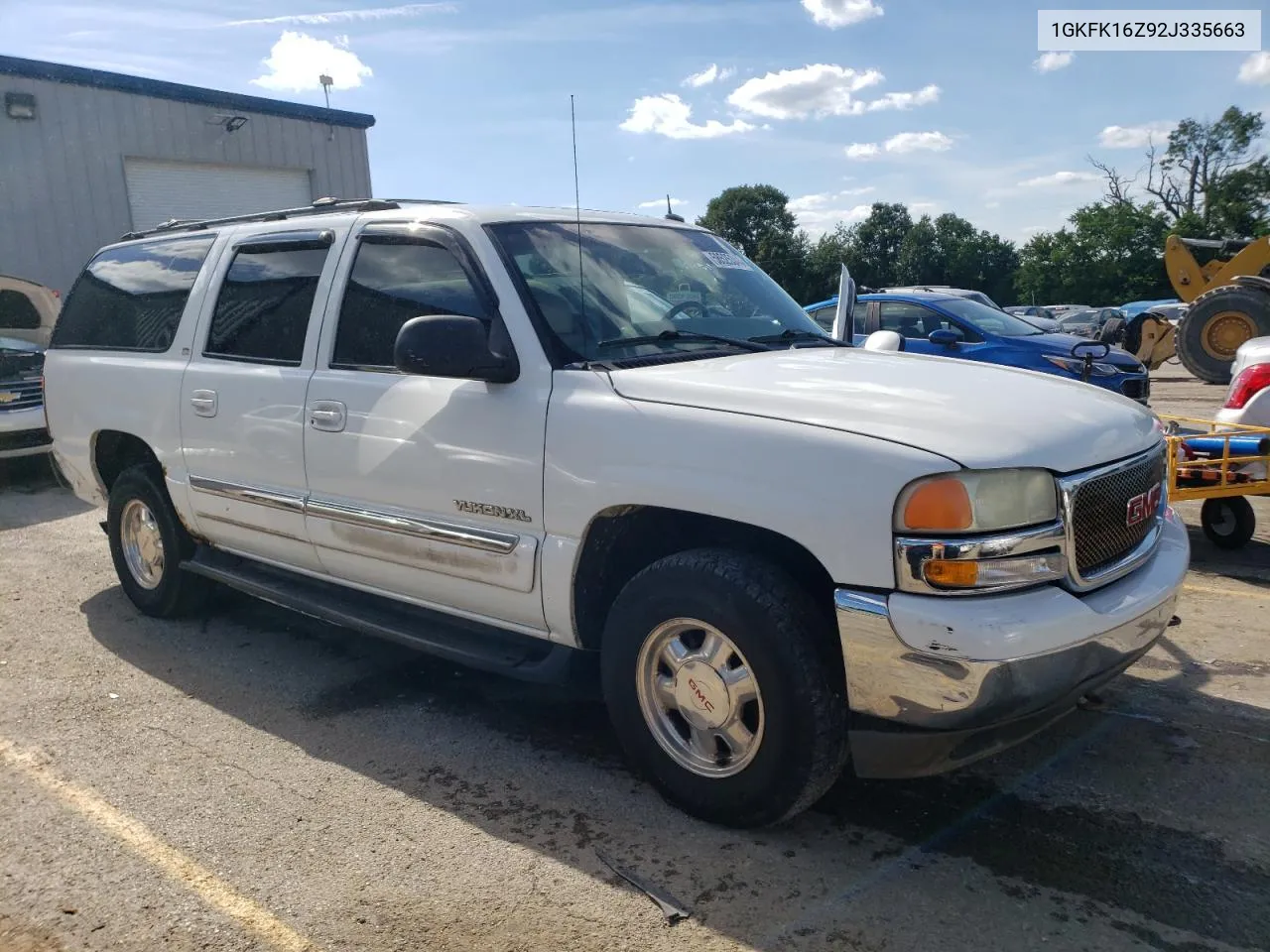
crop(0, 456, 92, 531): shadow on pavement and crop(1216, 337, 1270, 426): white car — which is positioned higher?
crop(1216, 337, 1270, 426): white car

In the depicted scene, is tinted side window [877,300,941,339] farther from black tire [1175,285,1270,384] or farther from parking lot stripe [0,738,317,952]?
parking lot stripe [0,738,317,952]

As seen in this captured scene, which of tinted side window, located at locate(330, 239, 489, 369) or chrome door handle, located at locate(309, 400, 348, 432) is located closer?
tinted side window, located at locate(330, 239, 489, 369)

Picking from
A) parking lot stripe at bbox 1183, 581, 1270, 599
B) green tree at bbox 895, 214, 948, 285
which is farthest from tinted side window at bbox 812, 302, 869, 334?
green tree at bbox 895, 214, 948, 285

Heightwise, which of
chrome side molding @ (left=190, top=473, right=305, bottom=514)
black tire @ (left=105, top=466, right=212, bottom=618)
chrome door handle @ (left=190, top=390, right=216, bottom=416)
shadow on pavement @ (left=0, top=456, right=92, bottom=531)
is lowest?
shadow on pavement @ (left=0, top=456, right=92, bottom=531)

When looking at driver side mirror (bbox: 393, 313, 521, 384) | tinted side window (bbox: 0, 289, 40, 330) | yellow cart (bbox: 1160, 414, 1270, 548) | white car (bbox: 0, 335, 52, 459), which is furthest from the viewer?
tinted side window (bbox: 0, 289, 40, 330)

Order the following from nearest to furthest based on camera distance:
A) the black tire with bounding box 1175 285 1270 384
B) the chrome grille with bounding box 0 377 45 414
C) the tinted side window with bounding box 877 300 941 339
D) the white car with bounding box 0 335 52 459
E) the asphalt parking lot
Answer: the asphalt parking lot
the white car with bounding box 0 335 52 459
the chrome grille with bounding box 0 377 45 414
the tinted side window with bounding box 877 300 941 339
the black tire with bounding box 1175 285 1270 384

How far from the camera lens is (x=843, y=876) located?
9.39ft

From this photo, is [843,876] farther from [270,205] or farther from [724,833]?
[270,205]

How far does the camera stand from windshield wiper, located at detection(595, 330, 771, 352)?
3.51 metres

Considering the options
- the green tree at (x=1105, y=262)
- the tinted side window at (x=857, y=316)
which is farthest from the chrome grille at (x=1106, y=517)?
the green tree at (x=1105, y=262)

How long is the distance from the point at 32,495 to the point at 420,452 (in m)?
7.38

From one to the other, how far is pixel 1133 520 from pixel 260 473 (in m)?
3.35

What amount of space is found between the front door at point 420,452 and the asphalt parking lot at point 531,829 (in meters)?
0.59

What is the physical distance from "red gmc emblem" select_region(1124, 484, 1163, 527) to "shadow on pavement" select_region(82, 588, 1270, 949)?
892mm
